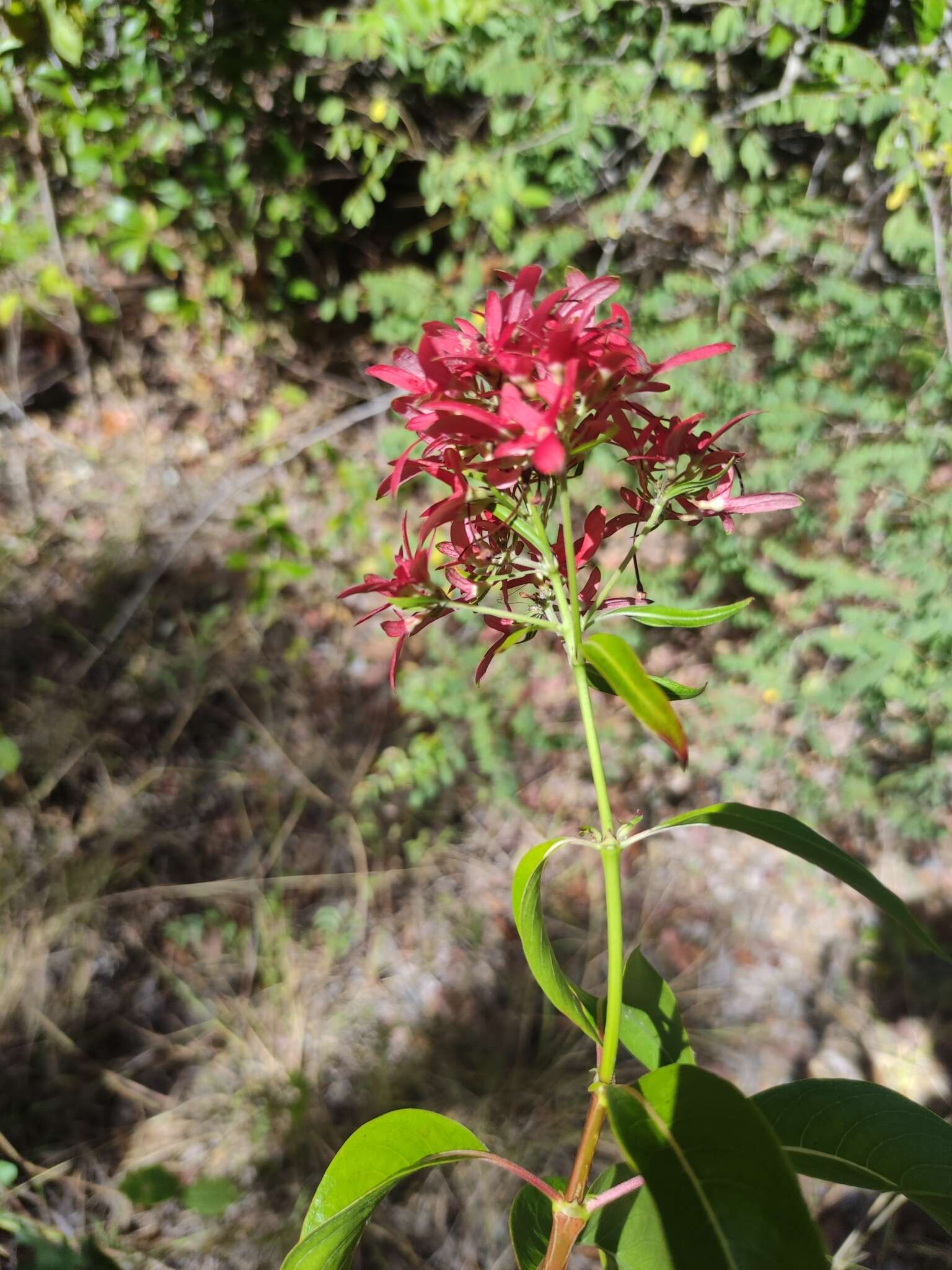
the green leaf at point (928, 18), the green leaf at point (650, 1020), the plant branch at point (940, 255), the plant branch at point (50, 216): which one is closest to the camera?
the green leaf at point (650, 1020)

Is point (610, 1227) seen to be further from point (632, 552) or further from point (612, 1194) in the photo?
point (632, 552)

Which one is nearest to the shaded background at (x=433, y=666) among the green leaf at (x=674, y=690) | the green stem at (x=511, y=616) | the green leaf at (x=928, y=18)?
the green leaf at (x=928, y=18)

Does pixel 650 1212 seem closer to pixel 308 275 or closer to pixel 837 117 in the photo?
pixel 837 117

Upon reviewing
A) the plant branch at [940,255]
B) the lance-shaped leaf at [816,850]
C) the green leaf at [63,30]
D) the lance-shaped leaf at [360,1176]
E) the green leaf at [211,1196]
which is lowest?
the green leaf at [211,1196]

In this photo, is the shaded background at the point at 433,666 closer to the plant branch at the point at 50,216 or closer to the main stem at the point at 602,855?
the plant branch at the point at 50,216

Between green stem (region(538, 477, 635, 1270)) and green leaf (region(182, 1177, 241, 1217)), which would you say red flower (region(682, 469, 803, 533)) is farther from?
green leaf (region(182, 1177, 241, 1217))

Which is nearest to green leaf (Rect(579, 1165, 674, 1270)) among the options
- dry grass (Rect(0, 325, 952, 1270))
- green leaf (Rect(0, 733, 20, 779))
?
dry grass (Rect(0, 325, 952, 1270))
